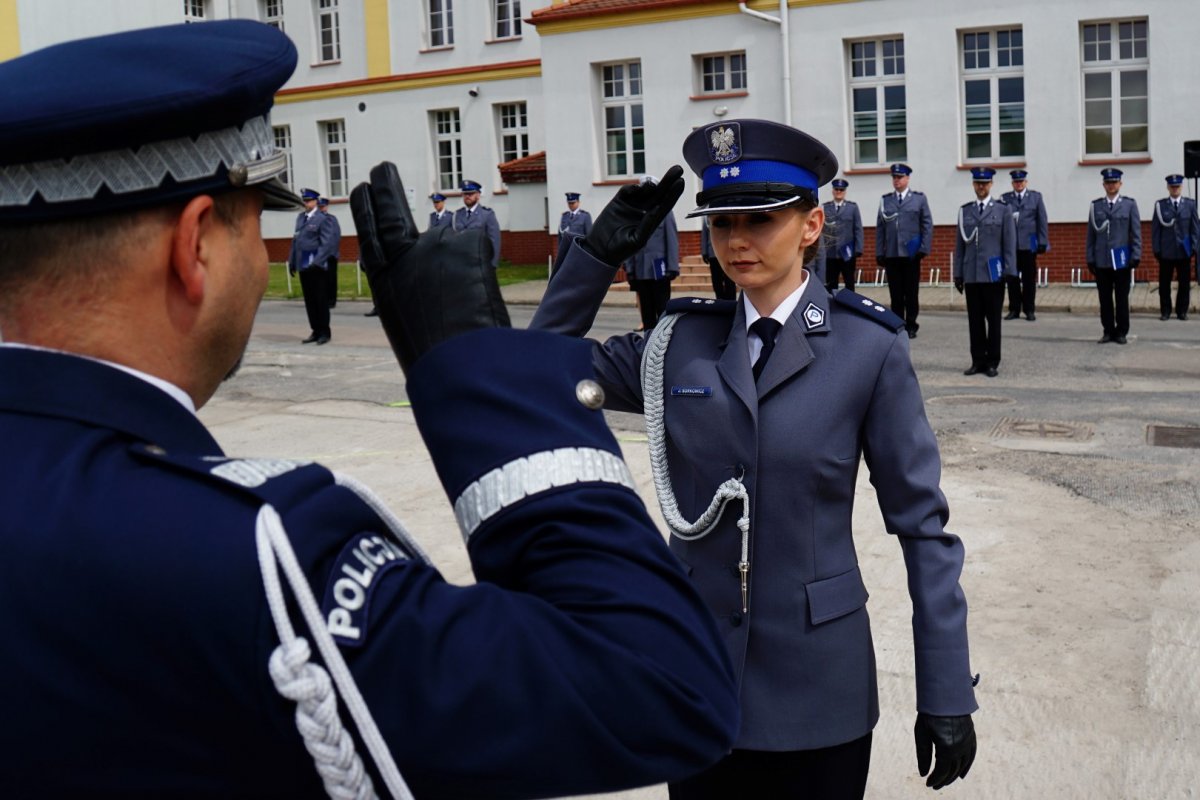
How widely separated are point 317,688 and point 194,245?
0.43m

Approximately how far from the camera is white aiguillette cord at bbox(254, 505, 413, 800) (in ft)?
3.54

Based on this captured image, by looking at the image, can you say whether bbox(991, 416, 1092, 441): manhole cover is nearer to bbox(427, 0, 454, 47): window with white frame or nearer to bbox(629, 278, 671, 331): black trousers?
bbox(629, 278, 671, 331): black trousers

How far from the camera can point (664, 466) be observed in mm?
3193

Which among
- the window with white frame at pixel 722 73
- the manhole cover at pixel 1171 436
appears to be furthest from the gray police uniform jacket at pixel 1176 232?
the manhole cover at pixel 1171 436

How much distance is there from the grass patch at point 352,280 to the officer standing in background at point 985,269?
38.7 feet

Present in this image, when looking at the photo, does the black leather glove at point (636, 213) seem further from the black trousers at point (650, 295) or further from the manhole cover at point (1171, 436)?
the black trousers at point (650, 295)

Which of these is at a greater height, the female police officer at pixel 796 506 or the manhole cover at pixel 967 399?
the female police officer at pixel 796 506

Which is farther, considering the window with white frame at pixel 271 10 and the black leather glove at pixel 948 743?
the window with white frame at pixel 271 10

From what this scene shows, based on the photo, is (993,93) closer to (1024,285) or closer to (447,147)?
(1024,285)

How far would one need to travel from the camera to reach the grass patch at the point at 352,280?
26250mm

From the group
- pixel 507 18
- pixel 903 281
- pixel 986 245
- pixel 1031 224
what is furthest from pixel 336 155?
pixel 986 245

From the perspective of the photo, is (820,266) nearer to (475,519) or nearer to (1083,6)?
(1083,6)

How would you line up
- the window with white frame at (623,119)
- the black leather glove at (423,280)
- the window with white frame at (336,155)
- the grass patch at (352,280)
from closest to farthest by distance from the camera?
1. the black leather glove at (423,280)
2. the grass patch at (352,280)
3. the window with white frame at (623,119)
4. the window with white frame at (336,155)

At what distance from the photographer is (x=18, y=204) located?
119 cm
